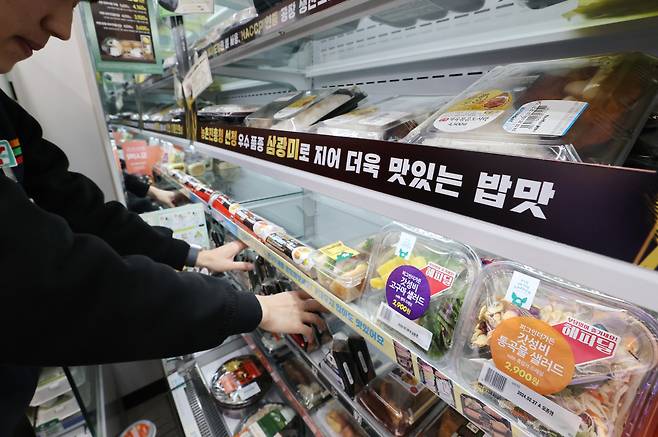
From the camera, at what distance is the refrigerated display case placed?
0.35 metres

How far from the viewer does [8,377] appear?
35.7 inches

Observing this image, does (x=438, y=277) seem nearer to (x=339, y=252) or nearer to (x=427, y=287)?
(x=427, y=287)

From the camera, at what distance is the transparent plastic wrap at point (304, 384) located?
4.02 ft

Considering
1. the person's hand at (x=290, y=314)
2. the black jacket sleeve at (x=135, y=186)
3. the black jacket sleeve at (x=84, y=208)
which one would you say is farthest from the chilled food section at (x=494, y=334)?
the black jacket sleeve at (x=135, y=186)

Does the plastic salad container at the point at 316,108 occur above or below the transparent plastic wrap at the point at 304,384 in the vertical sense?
above

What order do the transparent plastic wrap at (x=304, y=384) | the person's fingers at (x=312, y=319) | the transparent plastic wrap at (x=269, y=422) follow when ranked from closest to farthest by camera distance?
the person's fingers at (x=312, y=319)
the transparent plastic wrap at (x=304, y=384)
the transparent plastic wrap at (x=269, y=422)

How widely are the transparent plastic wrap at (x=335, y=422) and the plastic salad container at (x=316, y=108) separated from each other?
40.7 inches

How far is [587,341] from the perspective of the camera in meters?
0.45

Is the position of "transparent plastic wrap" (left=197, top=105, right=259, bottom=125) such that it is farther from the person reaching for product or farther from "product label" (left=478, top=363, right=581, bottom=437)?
"product label" (left=478, top=363, right=581, bottom=437)

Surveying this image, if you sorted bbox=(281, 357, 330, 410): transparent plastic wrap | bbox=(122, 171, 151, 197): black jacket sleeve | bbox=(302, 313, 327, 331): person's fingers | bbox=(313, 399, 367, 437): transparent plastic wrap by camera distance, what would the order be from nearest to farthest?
bbox=(302, 313, 327, 331): person's fingers → bbox=(313, 399, 367, 437): transparent plastic wrap → bbox=(281, 357, 330, 410): transparent plastic wrap → bbox=(122, 171, 151, 197): black jacket sleeve

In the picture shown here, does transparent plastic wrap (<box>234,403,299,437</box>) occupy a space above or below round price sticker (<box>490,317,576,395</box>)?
below

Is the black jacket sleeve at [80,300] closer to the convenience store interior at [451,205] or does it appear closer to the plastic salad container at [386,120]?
the convenience store interior at [451,205]

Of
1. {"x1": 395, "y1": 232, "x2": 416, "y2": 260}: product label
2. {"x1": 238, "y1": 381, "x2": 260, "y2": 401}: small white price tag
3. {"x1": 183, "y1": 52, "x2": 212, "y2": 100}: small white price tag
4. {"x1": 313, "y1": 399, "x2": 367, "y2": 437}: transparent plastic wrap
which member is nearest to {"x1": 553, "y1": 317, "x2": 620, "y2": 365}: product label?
{"x1": 395, "y1": 232, "x2": 416, "y2": 260}: product label

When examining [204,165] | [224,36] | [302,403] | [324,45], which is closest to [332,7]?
[224,36]
